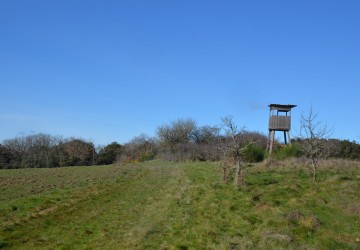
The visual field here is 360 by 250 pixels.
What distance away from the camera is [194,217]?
13383mm

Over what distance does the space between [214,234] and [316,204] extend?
213 inches

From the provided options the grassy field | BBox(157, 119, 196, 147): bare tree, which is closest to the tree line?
BBox(157, 119, 196, 147): bare tree

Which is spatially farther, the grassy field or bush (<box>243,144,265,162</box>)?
bush (<box>243,144,265,162</box>)

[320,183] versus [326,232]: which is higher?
[320,183]

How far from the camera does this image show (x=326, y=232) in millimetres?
10867

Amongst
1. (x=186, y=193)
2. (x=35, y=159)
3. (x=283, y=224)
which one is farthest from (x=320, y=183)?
(x=35, y=159)

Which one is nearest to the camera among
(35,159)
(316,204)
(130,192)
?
(316,204)

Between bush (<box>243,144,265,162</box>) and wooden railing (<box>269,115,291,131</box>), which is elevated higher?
wooden railing (<box>269,115,291,131</box>)

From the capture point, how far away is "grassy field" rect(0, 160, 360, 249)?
1034 centimetres

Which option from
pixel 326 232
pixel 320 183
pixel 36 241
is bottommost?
pixel 36 241

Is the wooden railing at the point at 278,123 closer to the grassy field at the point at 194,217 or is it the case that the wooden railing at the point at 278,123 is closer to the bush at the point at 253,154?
the bush at the point at 253,154

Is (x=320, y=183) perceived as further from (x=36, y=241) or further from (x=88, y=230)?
(x=36, y=241)

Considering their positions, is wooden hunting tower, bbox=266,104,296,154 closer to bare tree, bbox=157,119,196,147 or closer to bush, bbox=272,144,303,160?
bush, bbox=272,144,303,160

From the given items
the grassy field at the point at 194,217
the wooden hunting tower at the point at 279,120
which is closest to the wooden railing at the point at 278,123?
the wooden hunting tower at the point at 279,120
